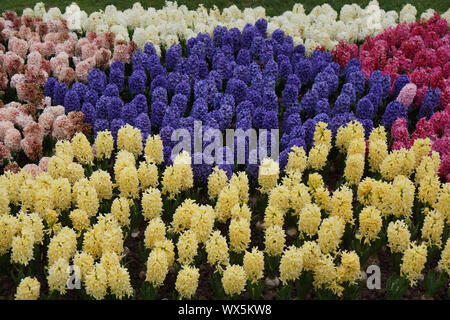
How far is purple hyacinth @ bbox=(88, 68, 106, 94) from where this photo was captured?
8.18 metres

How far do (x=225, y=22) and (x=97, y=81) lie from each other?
3951 mm

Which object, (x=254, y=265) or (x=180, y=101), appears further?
(x=180, y=101)

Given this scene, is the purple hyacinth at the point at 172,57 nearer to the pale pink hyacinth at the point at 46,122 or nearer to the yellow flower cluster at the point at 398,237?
the pale pink hyacinth at the point at 46,122

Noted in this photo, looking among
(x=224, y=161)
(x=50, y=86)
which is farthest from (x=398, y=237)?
(x=50, y=86)

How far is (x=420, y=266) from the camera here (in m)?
4.71

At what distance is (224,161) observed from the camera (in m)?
6.15

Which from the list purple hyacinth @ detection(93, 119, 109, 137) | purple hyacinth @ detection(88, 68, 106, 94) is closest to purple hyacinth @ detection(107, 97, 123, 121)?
purple hyacinth @ detection(93, 119, 109, 137)

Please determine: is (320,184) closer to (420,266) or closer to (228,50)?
(420,266)

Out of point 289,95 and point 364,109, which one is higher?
point 289,95

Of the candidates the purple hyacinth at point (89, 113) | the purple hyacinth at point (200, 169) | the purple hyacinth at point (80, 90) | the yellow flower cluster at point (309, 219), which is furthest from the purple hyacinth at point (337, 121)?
the purple hyacinth at point (80, 90)

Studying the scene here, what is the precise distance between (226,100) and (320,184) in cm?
234

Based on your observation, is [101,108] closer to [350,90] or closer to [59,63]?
[59,63]

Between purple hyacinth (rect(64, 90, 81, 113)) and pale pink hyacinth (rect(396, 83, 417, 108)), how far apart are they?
189 inches
